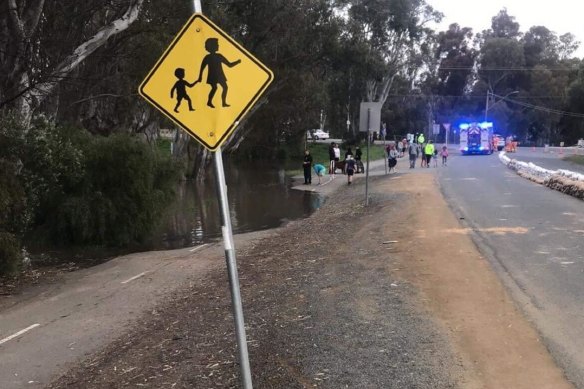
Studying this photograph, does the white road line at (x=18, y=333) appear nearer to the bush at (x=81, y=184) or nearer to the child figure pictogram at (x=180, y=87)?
the bush at (x=81, y=184)

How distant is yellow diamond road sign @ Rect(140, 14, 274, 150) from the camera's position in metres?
3.85

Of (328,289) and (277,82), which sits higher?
(277,82)

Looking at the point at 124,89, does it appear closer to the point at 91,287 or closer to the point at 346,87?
the point at 91,287

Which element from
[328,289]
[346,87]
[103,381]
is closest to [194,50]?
[103,381]

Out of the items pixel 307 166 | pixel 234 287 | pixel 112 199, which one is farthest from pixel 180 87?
pixel 307 166

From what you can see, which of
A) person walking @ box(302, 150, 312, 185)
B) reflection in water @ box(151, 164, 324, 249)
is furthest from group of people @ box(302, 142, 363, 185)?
reflection in water @ box(151, 164, 324, 249)

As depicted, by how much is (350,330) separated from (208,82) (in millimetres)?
3259

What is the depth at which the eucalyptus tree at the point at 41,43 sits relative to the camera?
11672 mm

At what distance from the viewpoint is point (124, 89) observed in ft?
73.6

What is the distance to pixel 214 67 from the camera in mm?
3854

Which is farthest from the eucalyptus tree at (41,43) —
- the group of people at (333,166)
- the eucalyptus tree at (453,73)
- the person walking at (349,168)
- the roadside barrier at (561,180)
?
the eucalyptus tree at (453,73)

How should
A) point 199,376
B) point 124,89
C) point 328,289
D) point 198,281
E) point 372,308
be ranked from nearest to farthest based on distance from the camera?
point 199,376 → point 372,308 → point 328,289 → point 198,281 → point 124,89

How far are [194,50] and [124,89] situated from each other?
775 inches

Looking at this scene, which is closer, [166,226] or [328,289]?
[328,289]
